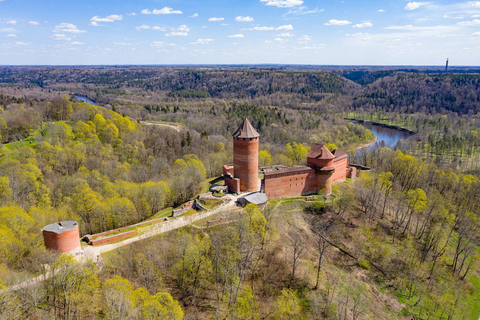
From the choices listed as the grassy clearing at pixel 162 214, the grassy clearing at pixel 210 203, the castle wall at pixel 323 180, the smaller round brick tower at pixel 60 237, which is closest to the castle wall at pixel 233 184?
the grassy clearing at pixel 210 203

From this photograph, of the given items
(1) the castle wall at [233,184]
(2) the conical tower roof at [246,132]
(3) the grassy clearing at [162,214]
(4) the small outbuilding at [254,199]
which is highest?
(2) the conical tower roof at [246,132]

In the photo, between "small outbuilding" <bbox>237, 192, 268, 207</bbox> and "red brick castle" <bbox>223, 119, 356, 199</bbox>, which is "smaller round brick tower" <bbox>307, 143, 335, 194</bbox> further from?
"small outbuilding" <bbox>237, 192, 268, 207</bbox>

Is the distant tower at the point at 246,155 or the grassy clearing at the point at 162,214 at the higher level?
the distant tower at the point at 246,155

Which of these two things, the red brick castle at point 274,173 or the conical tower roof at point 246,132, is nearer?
the conical tower roof at point 246,132

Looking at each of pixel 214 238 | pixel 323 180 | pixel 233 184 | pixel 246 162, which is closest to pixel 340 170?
pixel 323 180

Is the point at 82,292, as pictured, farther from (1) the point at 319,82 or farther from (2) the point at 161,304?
(1) the point at 319,82

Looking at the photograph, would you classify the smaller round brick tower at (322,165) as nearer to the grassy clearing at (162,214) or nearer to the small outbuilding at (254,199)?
the small outbuilding at (254,199)

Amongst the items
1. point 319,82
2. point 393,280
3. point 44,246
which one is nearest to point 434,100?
point 319,82
